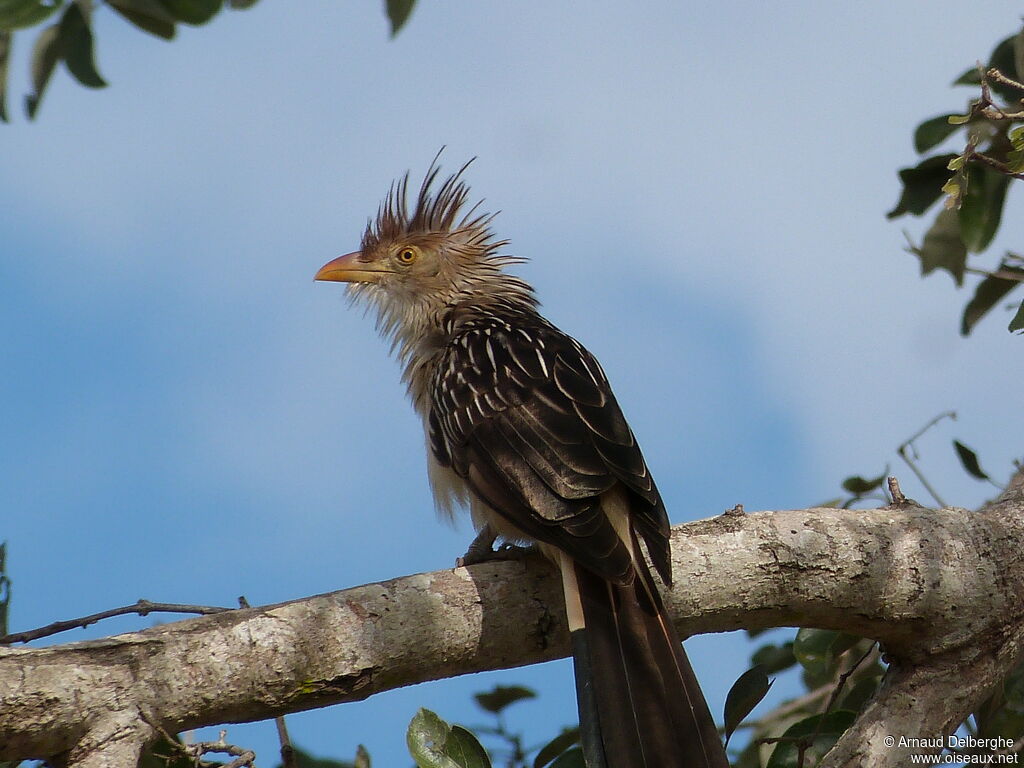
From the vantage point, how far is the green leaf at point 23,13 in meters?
2.24

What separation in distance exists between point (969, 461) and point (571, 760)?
2.18 meters

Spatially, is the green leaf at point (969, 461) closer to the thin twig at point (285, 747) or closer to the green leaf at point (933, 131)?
the green leaf at point (933, 131)

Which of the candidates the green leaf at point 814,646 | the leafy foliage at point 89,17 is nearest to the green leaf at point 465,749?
the green leaf at point 814,646

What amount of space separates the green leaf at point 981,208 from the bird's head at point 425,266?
207 centimetres

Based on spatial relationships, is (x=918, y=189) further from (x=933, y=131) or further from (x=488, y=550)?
(x=488, y=550)

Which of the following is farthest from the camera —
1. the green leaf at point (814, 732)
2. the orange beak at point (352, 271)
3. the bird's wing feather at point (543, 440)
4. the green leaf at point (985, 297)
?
the orange beak at point (352, 271)

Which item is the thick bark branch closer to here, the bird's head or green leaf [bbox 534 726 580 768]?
green leaf [bbox 534 726 580 768]

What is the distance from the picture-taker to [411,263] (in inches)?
220

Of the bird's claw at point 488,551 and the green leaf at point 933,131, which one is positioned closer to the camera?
the bird's claw at point 488,551

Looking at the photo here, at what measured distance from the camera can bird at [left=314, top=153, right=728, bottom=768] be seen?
312 centimetres

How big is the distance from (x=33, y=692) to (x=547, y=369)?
2194 millimetres

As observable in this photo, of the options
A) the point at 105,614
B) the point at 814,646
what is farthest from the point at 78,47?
the point at 814,646

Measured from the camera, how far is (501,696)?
3.69 meters

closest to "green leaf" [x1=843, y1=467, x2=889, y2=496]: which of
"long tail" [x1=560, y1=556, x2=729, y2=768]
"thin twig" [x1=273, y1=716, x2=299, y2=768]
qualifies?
"long tail" [x1=560, y1=556, x2=729, y2=768]
